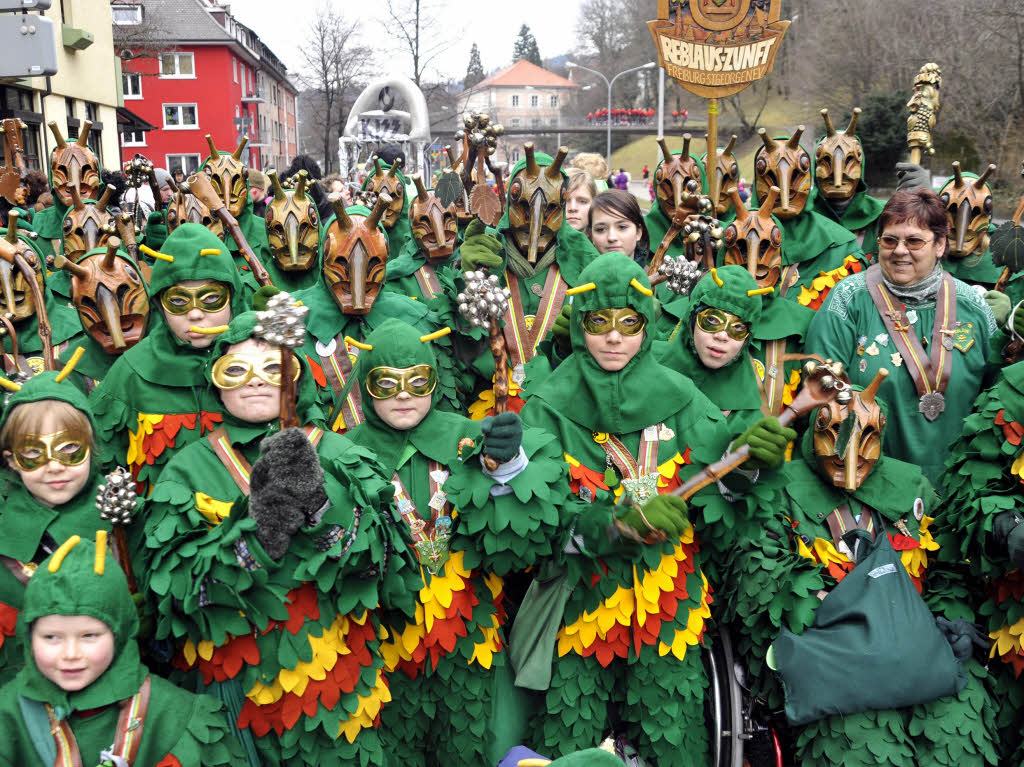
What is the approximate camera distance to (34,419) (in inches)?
112

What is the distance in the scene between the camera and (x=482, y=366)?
4.74m

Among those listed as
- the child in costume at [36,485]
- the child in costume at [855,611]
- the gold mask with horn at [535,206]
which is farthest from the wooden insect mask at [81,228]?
the child in costume at [855,611]

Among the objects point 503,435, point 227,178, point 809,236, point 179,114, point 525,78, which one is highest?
point 525,78

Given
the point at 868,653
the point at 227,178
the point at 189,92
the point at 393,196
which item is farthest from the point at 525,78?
the point at 868,653

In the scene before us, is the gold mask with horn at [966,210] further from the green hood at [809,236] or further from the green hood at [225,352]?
the green hood at [225,352]

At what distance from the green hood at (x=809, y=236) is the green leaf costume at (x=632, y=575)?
234 cm

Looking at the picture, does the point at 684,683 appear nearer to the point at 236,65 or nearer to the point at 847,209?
the point at 847,209

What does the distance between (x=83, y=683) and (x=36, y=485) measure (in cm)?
70

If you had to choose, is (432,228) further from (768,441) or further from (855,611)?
(855,611)

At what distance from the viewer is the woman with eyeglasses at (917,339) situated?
4277mm

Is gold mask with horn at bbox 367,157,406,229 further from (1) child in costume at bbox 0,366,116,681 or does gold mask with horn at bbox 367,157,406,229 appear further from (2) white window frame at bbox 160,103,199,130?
(2) white window frame at bbox 160,103,199,130

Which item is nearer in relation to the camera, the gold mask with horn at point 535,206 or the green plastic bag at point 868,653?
the green plastic bag at point 868,653

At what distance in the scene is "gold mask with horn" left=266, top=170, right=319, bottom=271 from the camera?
17.5 ft

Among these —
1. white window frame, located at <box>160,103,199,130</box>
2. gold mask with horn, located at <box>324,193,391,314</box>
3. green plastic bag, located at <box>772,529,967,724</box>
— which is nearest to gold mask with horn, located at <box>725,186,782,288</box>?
gold mask with horn, located at <box>324,193,391,314</box>
